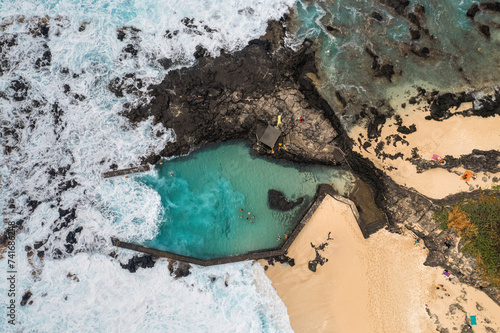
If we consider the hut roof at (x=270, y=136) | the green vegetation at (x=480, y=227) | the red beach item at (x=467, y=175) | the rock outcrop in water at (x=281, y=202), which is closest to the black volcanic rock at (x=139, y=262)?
the rock outcrop in water at (x=281, y=202)

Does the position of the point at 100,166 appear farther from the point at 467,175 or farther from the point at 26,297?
the point at 467,175

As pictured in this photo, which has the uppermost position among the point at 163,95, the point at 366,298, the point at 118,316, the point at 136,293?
the point at 163,95

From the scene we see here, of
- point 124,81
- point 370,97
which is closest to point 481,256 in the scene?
point 370,97

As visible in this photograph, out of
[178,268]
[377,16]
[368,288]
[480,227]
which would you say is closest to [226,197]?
[178,268]

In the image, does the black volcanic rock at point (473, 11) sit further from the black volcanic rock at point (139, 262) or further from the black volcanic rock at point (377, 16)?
the black volcanic rock at point (139, 262)

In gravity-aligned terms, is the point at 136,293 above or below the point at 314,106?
below

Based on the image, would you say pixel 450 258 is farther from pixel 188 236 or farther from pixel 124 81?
pixel 124 81
